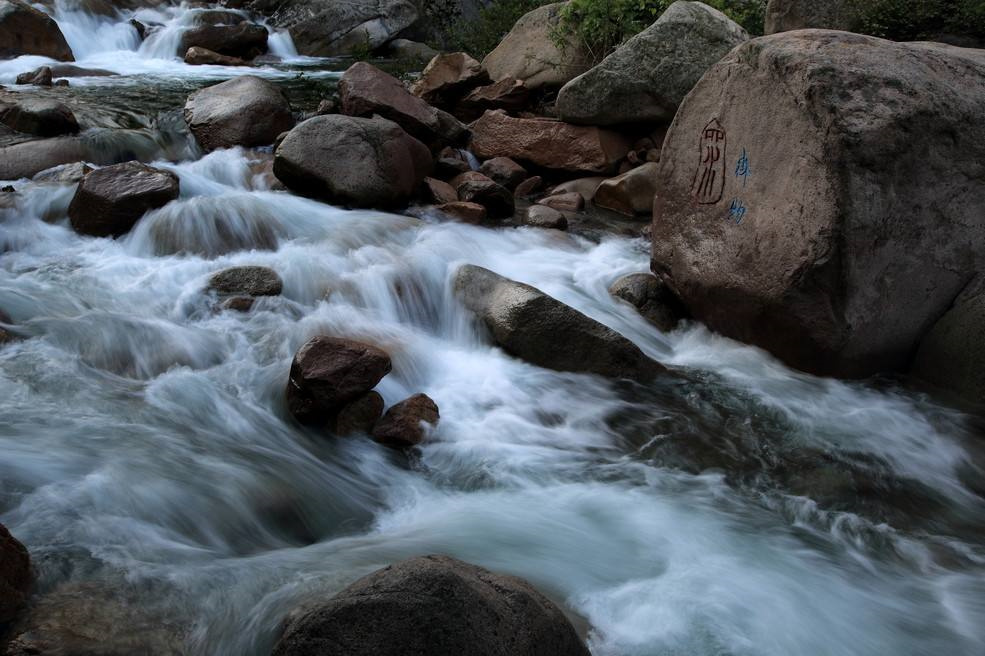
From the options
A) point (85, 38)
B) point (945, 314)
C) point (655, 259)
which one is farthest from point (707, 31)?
point (85, 38)

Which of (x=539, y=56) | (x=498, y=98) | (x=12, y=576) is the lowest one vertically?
(x=12, y=576)

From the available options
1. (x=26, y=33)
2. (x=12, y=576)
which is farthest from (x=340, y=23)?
(x=12, y=576)

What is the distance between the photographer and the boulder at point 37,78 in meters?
9.71

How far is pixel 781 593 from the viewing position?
3.28m

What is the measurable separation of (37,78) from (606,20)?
264 inches

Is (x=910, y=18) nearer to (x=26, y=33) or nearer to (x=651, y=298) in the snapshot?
(x=651, y=298)

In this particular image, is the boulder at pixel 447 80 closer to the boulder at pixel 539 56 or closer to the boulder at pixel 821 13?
the boulder at pixel 539 56

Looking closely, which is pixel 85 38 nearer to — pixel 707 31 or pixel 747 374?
pixel 707 31

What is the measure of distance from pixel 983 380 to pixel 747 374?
1305 millimetres

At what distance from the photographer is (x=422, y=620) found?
2.13 metres

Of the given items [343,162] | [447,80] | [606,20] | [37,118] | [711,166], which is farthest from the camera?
[447,80]

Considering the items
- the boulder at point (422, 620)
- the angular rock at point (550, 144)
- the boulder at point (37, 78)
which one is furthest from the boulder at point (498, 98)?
the boulder at point (422, 620)

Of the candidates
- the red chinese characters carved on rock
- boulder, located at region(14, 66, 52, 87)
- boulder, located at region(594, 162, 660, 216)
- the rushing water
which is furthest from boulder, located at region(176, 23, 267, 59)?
the red chinese characters carved on rock

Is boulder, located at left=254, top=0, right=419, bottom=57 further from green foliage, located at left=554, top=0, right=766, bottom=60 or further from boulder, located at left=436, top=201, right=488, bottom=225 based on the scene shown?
boulder, located at left=436, top=201, right=488, bottom=225
